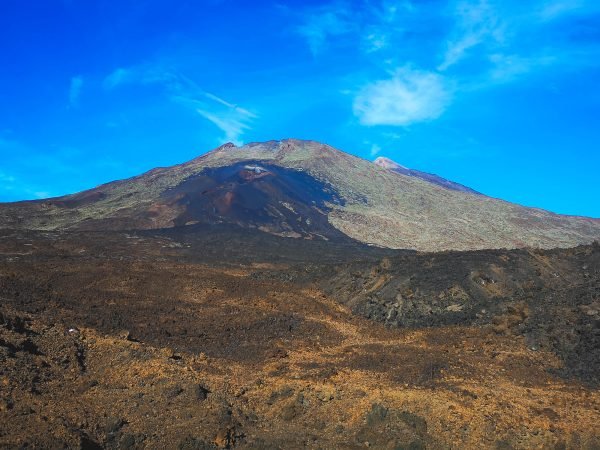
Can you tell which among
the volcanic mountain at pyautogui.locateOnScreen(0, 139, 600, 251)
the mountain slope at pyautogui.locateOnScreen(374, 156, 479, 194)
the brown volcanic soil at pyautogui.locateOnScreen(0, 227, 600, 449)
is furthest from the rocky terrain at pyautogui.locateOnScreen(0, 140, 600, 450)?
the mountain slope at pyautogui.locateOnScreen(374, 156, 479, 194)

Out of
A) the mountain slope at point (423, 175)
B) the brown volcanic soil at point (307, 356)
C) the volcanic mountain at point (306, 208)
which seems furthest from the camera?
the mountain slope at point (423, 175)

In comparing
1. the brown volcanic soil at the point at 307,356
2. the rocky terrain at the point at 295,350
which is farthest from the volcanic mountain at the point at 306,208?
the brown volcanic soil at the point at 307,356

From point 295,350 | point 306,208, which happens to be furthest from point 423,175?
point 295,350

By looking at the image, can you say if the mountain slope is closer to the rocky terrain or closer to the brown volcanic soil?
the rocky terrain

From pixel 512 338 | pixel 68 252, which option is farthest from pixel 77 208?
pixel 512 338

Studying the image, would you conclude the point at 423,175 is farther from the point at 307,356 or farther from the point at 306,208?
the point at 307,356

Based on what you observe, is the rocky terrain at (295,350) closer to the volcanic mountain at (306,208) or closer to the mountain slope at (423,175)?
the volcanic mountain at (306,208)

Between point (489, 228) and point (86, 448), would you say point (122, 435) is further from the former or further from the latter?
point (489, 228)

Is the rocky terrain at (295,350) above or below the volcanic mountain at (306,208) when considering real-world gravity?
below
